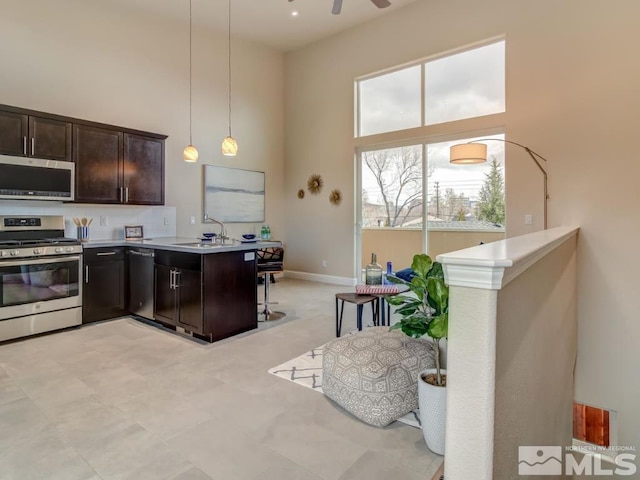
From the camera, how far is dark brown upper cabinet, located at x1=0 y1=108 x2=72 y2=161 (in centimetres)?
365

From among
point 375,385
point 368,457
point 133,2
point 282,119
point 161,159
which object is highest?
point 133,2

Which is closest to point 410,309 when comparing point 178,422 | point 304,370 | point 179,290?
point 304,370

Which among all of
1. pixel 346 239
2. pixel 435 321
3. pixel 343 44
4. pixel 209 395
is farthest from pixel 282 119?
pixel 435 321

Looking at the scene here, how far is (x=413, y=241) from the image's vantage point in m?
5.88

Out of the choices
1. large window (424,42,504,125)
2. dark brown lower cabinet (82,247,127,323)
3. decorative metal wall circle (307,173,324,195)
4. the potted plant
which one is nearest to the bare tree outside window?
large window (424,42,504,125)

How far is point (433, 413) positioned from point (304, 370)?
1307 millimetres

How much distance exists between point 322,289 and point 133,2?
5.02m

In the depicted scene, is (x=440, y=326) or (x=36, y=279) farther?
(x=36, y=279)

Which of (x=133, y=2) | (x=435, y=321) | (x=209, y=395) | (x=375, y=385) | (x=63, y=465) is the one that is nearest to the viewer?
(x=435, y=321)

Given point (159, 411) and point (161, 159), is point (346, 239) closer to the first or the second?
point (161, 159)

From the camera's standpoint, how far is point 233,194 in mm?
6535

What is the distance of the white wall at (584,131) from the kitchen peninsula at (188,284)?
11.5 ft

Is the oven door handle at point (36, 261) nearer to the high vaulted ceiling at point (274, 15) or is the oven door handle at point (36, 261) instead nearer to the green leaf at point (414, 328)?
the high vaulted ceiling at point (274, 15)

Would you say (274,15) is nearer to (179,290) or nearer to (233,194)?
(233,194)
